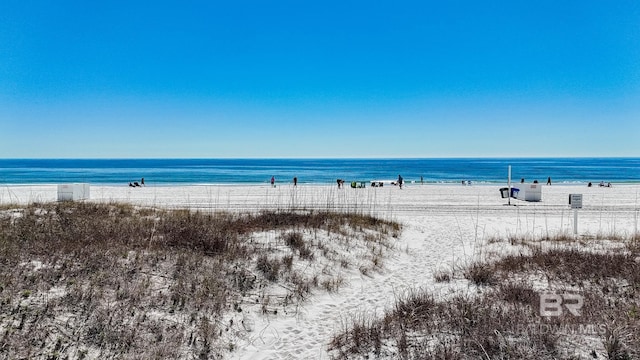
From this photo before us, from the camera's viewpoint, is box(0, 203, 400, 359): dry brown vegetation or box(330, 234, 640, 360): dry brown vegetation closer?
box(330, 234, 640, 360): dry brown vegetation

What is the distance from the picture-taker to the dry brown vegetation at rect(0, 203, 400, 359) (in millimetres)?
4957

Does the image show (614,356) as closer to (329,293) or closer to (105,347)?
(329,293)

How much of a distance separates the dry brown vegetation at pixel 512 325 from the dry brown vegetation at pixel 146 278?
6.60 feet

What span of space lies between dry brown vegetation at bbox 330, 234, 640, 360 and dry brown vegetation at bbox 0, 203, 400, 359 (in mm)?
2012

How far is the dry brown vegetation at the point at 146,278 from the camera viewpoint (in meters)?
4.96

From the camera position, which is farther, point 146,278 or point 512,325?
point 146,278

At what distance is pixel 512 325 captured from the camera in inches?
197

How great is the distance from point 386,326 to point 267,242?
481 centimetres

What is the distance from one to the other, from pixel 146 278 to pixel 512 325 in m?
5.80

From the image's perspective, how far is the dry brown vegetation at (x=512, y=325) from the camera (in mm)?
4457

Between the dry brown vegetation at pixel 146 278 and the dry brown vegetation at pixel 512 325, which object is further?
the dry brown vegetation at pixel 146 278

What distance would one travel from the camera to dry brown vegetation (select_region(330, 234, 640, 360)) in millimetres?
4457

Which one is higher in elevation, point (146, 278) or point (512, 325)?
point (146, 278)

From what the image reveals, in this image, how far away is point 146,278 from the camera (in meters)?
6.60
